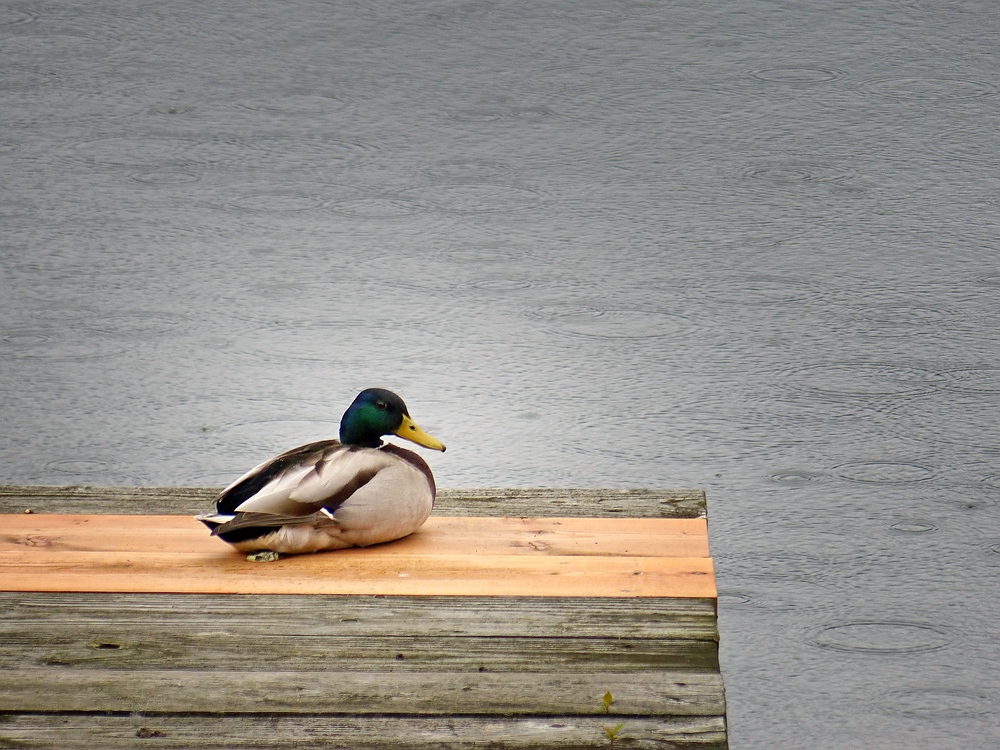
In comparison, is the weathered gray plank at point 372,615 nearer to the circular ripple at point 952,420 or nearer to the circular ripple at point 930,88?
the circular ripple at point 952,420

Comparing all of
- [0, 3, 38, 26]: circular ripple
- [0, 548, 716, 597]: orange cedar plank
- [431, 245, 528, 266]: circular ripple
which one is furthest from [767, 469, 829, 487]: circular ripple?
[0, 3, 38, 26]: circular ripple

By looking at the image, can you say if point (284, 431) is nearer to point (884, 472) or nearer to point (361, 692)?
point (884, 472)

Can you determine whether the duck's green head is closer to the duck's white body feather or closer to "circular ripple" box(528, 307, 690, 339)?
the duck's white body feather

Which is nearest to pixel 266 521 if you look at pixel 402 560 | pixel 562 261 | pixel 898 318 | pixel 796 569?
pixel 402 560

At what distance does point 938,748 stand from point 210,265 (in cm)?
198

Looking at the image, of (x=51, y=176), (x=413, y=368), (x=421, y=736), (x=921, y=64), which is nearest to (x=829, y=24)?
(x=921, y=64)

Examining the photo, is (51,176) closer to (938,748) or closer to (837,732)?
(837,732)

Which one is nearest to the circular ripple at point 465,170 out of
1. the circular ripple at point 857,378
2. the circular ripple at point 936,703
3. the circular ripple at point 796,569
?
the circular ripple at point 857,378

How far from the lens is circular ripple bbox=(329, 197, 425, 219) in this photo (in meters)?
2.90

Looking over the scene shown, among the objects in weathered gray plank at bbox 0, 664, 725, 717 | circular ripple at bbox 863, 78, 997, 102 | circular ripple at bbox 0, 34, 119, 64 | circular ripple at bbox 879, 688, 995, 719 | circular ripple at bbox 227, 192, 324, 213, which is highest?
circular ripple at bbox 0, 34, 119, 64

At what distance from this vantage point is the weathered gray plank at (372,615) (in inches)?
57.0

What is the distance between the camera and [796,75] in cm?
283

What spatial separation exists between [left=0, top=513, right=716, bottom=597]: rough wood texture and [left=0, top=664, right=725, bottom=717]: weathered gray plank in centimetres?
26

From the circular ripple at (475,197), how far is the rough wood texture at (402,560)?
1105 mm
